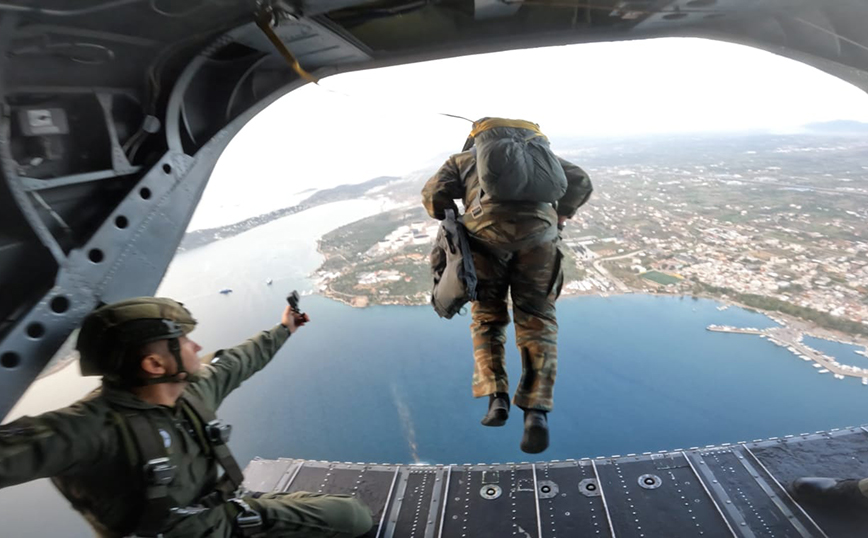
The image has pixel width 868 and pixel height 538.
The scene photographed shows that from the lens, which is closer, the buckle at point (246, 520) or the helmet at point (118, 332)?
the helmet at point (118, 332)

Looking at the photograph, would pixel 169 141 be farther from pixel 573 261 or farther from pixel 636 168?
pixel 636 168

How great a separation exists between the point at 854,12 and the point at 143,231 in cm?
425

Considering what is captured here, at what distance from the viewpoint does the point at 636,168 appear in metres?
27.4

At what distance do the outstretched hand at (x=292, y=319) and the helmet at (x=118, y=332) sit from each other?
898 mm

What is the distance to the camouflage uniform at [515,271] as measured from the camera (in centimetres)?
275

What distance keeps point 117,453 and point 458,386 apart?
12.7 metres

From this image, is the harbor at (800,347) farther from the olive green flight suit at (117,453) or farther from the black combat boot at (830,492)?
the olive green flight suit at (117,453)

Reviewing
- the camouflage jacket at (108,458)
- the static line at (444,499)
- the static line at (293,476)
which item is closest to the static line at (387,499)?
the static line at (444,499)

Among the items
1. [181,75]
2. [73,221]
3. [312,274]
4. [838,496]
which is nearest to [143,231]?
[73,221]

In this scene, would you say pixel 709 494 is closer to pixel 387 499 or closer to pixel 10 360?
pixel 387 499

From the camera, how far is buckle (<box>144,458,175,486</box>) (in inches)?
79.0

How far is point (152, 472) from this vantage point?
201cm

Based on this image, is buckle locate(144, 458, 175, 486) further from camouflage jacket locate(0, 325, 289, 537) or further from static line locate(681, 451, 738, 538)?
static line locate(681, 451, 738, 538)

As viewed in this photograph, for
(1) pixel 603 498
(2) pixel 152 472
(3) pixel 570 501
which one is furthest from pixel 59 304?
(1) pixel 603 498
